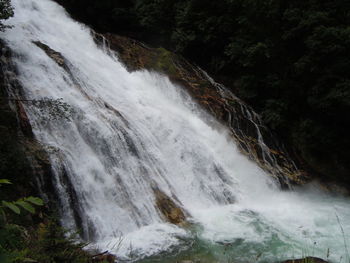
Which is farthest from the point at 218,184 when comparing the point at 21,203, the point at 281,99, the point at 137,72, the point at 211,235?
the point at 21,203

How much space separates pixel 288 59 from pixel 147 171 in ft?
25.1

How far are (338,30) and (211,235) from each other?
808 cm

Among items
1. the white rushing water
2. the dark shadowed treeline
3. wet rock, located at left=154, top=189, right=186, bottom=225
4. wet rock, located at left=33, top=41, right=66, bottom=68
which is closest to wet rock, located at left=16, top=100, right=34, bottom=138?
the white rushing water

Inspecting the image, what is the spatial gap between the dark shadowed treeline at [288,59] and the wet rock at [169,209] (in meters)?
6.05

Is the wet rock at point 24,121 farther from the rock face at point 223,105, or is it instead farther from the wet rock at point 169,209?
the rock face at point 223,105

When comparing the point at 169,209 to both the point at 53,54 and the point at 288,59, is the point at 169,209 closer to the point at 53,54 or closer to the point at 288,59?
the point at 53,54

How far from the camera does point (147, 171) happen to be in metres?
8.17

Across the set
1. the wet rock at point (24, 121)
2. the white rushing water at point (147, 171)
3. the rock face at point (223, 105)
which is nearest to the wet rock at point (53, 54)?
the white rushing water at point (147, 171)

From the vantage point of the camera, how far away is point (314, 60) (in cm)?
1105

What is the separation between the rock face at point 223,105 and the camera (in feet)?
35.7

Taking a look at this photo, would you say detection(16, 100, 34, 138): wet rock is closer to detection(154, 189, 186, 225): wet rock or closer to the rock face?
detection(154, 189, 186, 225): wet rock

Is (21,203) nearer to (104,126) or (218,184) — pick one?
(104,126)

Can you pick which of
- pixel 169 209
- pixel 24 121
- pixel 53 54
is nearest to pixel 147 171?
pixel 169 209

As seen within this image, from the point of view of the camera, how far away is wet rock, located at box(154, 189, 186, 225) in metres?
7.25
